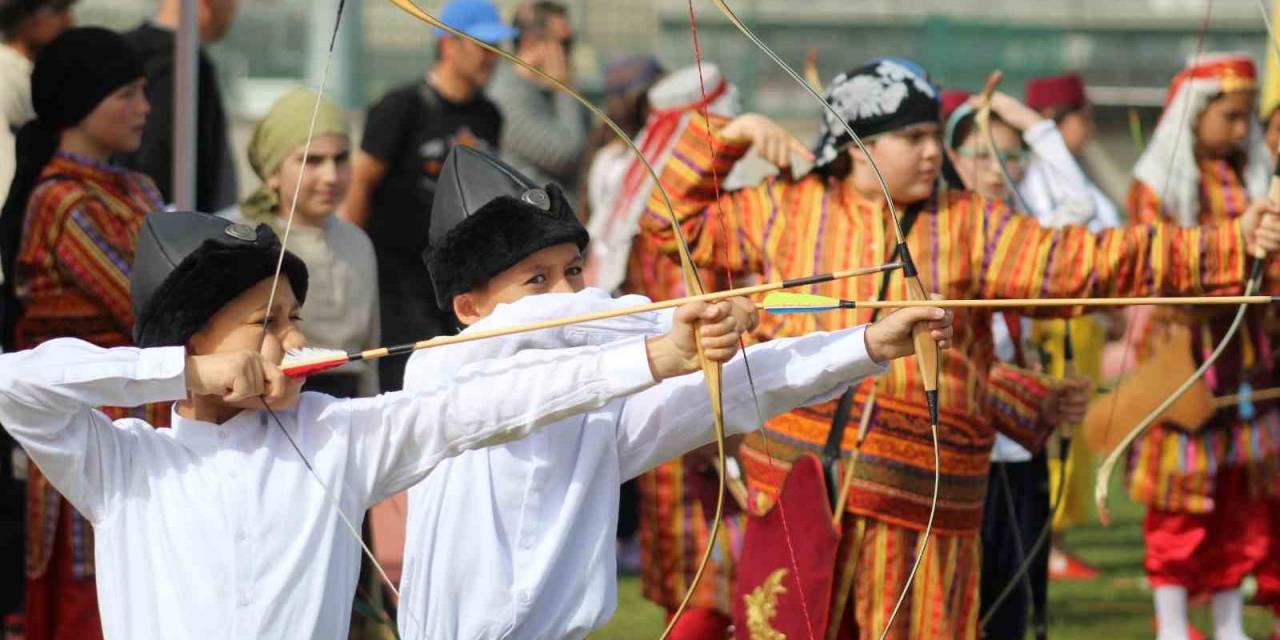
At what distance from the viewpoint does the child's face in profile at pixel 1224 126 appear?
6.50 meters

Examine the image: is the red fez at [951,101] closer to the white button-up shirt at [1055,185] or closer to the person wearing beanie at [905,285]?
the white button-up shirt at [1055,185]

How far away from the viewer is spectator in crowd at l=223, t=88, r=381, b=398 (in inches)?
236

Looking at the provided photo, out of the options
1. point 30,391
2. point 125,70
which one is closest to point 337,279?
point 125,70

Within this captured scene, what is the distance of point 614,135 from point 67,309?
3800 mm

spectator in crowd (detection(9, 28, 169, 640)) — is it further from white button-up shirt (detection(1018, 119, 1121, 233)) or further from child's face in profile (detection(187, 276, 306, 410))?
white button-up shirt (detection(1018, 119, 1121, 233))

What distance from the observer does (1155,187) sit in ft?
21.4

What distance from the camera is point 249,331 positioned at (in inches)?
141

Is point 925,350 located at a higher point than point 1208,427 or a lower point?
higher

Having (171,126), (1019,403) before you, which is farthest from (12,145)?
(1019,403)

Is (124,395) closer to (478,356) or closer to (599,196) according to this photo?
(478,356)

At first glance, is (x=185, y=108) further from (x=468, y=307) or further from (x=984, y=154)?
(x=468, y=307)

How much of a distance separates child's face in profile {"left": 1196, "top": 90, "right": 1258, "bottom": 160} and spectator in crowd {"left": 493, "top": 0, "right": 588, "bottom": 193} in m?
3.27

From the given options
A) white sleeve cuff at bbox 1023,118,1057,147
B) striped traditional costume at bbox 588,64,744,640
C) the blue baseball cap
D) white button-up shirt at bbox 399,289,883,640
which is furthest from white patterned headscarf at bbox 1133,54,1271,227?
white button-up shirt at bbox 399,289,883,640

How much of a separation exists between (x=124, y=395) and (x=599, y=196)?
15.7 feet
